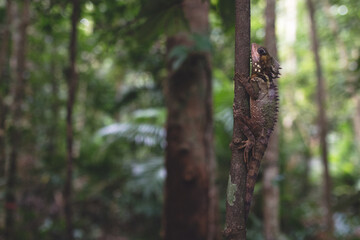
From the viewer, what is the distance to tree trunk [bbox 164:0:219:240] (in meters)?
3.53

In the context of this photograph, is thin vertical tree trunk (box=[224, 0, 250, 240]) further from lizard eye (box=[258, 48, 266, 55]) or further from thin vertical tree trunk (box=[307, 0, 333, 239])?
thin vertical tree trunk (box=[307, 0, 333, 239])

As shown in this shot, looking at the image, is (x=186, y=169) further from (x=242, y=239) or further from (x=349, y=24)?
(x=349, y=24)

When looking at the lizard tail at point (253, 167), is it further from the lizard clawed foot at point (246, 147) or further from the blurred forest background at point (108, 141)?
the blurred forest background at point (108, 141)

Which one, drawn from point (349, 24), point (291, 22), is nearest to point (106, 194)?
point (349, 24)

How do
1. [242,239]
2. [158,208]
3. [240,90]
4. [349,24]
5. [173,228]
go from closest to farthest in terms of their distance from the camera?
1. [242,239]
2. [240,90]
3. [173,228]
4. [349,24]
5. [158,208]

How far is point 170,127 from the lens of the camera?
372 cm

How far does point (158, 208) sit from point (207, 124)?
3.27 metres

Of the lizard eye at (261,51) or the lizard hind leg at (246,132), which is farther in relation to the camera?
the lizard eye at (261,51)

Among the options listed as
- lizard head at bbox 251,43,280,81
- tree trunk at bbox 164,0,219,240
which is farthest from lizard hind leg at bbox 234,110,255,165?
tree trunk at bbox 164,0,219,240

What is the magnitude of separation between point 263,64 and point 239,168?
0.85 meters

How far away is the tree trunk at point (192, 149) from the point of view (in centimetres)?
353

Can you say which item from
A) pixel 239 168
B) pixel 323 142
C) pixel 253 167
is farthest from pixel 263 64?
pixel 323 142

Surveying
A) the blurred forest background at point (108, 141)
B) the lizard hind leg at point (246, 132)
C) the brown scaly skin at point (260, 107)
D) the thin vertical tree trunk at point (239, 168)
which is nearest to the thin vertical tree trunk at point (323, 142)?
the blurred forest background at point (108, 141)

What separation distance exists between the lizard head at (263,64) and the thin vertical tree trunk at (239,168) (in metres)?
0.55
